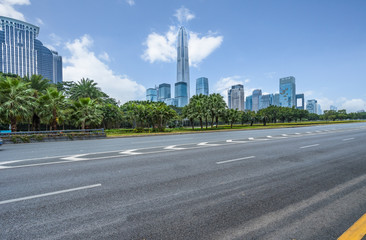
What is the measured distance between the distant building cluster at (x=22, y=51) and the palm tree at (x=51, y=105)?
144280 millimetres

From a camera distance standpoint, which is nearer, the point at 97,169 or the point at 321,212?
the point at 321,212

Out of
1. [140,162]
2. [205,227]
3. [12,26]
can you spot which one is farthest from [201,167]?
[12,26]

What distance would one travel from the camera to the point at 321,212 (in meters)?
3.22

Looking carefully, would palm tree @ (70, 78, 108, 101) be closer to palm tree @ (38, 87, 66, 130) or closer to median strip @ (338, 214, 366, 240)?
palm tree @ (38, 87, 66, 130)

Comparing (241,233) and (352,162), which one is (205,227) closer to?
(241,233)

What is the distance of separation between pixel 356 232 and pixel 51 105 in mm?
24161

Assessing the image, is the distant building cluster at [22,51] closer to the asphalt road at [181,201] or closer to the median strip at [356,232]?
the asphalt road at [181,201]

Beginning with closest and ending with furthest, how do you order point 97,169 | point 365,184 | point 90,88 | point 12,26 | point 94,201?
point 94,201, point 365,184, point 97,169, point 90,88, point 12,26

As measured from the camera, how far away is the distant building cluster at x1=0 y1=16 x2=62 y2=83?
131800mm

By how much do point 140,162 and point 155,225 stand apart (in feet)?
14.3

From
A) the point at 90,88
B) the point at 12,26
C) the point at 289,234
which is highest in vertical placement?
the point at 12,26

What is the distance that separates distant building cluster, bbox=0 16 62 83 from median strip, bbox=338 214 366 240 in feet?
555

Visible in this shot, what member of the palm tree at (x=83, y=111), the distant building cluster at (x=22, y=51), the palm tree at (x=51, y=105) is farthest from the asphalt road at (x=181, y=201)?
the distant building cluster at (x=22, y=51)

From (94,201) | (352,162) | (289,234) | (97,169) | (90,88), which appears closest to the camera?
(289,234)
